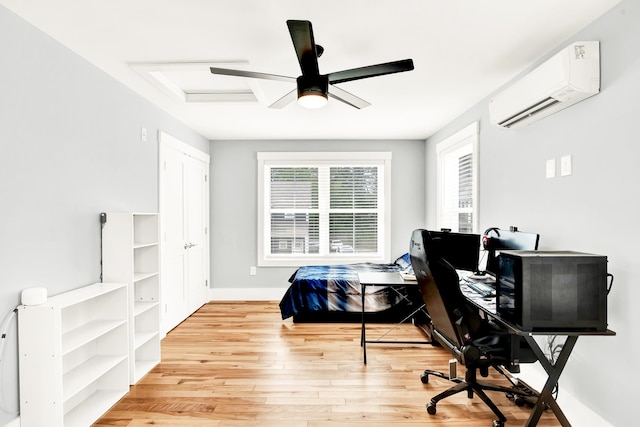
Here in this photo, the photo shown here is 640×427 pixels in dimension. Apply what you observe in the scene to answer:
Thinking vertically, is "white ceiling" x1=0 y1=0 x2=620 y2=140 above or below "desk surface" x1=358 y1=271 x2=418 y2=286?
above

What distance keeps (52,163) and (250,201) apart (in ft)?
10.5

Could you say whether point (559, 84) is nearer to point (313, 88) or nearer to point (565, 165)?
point (565, 165)

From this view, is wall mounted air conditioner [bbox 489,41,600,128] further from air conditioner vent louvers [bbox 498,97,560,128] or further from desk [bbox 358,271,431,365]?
desk [bbox 358,271,431,365]

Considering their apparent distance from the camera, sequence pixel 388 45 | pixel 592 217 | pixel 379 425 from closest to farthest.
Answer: pixel 592 217 < pixel 379 425 < pixel 388 45

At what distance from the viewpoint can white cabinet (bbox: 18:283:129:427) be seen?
1.94 meters

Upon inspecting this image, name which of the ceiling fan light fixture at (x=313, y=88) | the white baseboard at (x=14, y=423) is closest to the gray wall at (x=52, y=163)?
the white baseboard at (x=14, y=423)

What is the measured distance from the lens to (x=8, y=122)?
1913mm

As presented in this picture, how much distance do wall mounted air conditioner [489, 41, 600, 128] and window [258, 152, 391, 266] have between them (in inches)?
115

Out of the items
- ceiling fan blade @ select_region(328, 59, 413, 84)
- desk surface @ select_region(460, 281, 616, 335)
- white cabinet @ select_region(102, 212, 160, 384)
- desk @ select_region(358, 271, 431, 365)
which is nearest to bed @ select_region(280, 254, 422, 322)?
desk @ select_region(358, 271, 431, 365)

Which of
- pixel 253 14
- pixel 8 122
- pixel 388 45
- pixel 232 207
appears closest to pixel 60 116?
pixel 8 122

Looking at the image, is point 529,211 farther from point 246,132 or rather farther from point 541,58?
point 246,132

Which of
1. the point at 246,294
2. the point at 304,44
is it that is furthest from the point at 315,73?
the point at 246,294

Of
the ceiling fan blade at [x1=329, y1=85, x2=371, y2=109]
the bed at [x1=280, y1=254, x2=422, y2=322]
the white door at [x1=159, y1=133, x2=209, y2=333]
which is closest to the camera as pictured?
the ceiling fan blade at [x1=329, y1=85, x2=371, y2=109]

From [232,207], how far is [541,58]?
424 centimetres
